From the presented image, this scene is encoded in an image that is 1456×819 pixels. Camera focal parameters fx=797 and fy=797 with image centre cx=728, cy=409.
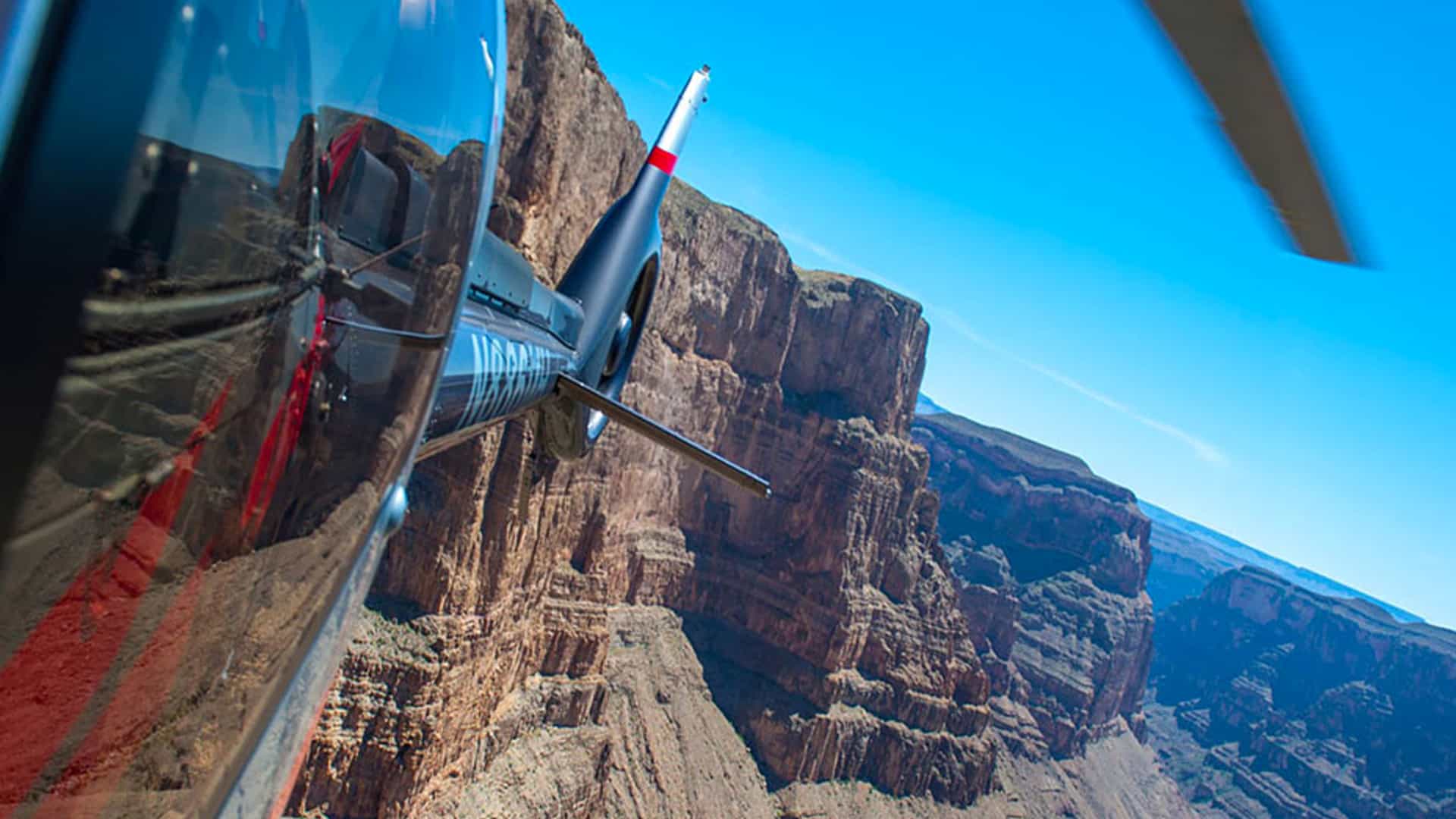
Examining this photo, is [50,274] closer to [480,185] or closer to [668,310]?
[480,185]

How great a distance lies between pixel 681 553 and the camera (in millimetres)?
44656

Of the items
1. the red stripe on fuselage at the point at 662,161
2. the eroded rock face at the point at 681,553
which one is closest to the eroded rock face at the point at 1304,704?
the eroded rock face at the point at 681,553

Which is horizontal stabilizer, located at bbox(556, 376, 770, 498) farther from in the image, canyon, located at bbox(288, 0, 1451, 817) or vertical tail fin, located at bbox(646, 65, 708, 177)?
vertical tail fin, located at bbox(646, 65, 708, 177)

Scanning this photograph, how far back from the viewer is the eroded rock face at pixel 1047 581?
66000 mm

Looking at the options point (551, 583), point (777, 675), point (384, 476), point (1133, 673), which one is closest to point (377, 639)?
point (551, 583)

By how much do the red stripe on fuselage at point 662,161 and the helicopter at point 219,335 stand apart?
885cm

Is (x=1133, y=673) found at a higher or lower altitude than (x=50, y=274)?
lower

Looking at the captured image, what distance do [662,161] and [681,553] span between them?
35486mm

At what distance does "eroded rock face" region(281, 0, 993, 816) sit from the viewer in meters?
21.6

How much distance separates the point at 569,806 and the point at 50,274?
97.7 feet

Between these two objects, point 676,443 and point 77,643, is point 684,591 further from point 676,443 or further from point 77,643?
point 77,643

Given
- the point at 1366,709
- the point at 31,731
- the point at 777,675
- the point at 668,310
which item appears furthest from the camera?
the point at 1366,709

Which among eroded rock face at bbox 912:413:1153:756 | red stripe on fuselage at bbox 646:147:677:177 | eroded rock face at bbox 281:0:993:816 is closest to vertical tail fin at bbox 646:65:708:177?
red stripe on fuselage at bbox 646:147:677:177

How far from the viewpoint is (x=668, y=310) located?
3978cm
